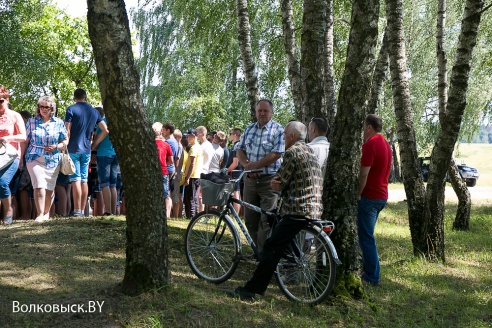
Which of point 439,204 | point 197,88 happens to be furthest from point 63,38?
point 439,204

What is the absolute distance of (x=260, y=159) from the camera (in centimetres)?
886

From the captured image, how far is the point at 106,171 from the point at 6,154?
1.83m

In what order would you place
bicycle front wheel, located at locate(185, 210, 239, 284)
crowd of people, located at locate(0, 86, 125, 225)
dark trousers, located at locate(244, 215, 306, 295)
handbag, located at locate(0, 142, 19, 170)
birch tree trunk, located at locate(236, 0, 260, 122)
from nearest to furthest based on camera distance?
dark trousers, located at locate(244, 215, 306, 295), bicycle front wheel, located at locate(185, 210, 239, 284), handbag, located at locate(0, 142, 19, 170), crowd of people, located at locate(0, 86, 125, 225), birch tree trunk, located at locate(236, 0, 260, 122)

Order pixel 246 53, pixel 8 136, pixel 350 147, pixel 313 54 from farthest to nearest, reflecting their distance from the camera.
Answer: pixel 246 53 → pixel 8 136 → pixel 313 54 → pixel 350 147

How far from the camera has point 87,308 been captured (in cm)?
618

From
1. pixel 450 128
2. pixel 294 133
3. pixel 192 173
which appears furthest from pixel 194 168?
pixel 294 133

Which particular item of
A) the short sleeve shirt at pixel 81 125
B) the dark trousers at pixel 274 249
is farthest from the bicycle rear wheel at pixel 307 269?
the short sleeve shirt at pixel 81 125

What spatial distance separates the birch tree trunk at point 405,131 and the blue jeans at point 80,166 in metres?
5.20

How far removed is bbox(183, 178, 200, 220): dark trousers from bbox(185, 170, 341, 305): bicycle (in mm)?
5529

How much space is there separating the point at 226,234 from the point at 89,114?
425 centimetres

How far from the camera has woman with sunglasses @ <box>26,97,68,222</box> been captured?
10711mm

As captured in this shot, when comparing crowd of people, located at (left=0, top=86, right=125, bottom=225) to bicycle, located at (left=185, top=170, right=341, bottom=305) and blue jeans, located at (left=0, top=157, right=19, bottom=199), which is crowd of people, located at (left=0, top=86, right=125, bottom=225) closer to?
blue jeans, located at (left=0, top=157, right=19, bottom=199)

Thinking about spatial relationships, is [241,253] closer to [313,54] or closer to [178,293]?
[178,293]

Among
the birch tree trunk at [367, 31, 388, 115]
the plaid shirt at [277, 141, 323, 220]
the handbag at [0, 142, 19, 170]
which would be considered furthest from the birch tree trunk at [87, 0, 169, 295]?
the birch tree trunk at [367, 31, 388, 115]
